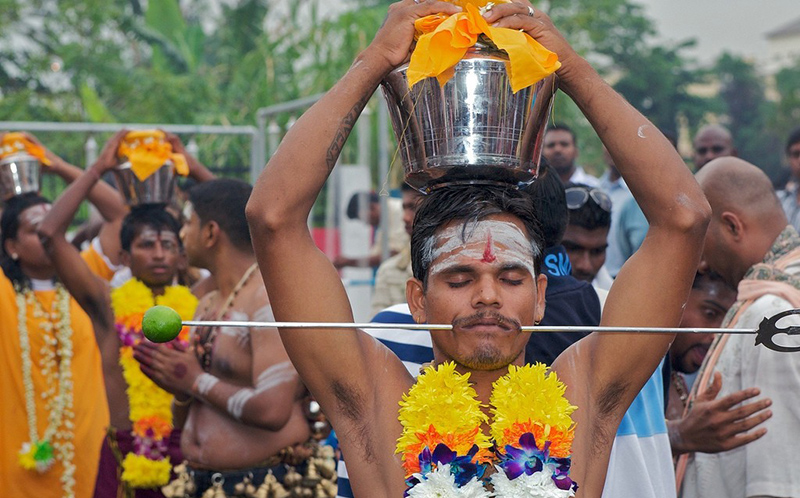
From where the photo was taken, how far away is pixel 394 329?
3.93m

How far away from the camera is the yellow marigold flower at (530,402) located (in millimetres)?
2908

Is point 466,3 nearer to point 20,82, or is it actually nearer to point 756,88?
point 20,82

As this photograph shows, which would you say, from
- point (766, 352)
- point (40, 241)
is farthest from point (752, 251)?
point (40, 241)

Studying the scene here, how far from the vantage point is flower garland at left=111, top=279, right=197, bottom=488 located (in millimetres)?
5836

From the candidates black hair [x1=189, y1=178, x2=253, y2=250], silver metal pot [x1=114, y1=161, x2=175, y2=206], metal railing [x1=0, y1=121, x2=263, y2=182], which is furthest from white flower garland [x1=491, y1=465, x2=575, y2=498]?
metal railing [x1=0, y1=121, x2=263, y2=182]

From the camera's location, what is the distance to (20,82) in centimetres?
2375

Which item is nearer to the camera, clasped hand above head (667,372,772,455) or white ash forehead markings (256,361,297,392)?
clasped hand above head (667,372,772,455)

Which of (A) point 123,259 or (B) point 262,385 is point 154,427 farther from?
(B) point 262,385

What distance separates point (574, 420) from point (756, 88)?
163 ft

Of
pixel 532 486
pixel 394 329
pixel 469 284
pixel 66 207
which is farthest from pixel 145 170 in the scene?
pixel 532 486

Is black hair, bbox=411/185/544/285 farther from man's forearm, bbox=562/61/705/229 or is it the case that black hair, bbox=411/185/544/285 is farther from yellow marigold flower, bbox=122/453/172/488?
yellow marigold flower, bbox=122/453/172/488

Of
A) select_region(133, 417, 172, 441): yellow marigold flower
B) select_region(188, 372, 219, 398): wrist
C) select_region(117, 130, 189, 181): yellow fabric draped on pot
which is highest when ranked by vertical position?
select_region(117, 130, 189, 181): yellow fabric draped on pot

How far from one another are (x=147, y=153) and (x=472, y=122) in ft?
13.5

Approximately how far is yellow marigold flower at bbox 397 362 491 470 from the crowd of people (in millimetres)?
28
